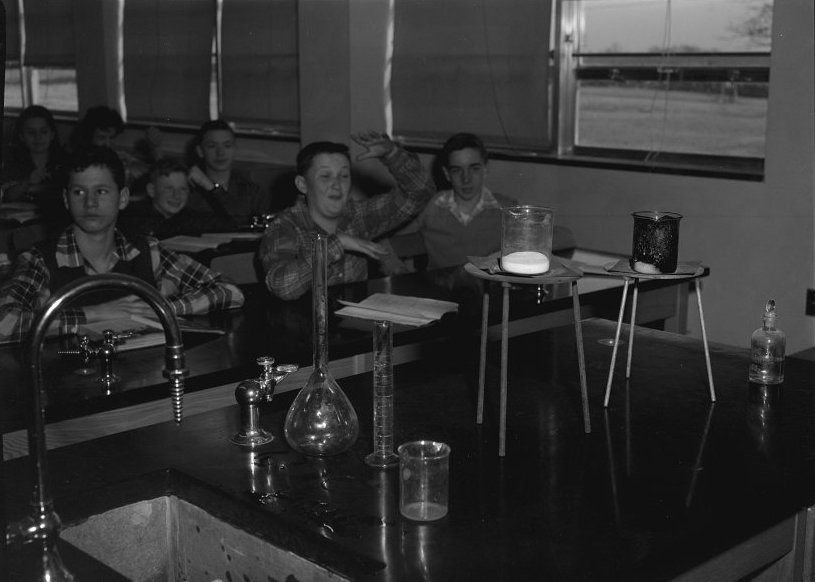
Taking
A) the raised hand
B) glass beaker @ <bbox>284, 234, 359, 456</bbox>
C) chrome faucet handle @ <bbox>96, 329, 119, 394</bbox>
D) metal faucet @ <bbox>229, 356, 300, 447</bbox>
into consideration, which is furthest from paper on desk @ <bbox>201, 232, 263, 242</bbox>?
glass beaker @ <bbox>284, 234, 359, 456</bbox>

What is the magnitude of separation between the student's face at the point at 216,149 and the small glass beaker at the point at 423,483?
13.7ft

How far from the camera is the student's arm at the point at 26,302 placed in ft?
7.59

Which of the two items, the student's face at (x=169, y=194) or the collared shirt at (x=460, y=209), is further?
the student's face at (x=169, y=194)

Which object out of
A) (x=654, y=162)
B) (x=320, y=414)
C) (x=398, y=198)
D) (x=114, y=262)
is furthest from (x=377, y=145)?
(x=320, y=414)

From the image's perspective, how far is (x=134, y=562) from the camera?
1.42m

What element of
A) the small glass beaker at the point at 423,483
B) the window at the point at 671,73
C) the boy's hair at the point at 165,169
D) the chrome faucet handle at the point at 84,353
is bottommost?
the chrome faucet handle at the point at 84,353

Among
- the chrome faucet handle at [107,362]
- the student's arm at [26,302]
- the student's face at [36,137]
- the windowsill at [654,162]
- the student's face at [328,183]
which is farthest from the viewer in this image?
the student's face at [36,137]

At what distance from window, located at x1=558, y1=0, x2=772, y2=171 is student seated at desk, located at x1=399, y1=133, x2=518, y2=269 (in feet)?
2.81

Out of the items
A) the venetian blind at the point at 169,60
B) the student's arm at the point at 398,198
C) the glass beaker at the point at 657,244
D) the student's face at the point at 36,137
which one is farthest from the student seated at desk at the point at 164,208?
the glass beaker at the point at 657,244

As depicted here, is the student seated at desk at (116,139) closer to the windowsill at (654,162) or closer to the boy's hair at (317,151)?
the windowsill at (654,162)

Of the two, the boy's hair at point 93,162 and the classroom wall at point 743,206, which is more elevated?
the boy's hair at point 93,162

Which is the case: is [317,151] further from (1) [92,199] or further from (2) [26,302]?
(2) [26,302]

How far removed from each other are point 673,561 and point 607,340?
3.36 ft

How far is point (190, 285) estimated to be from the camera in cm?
274
